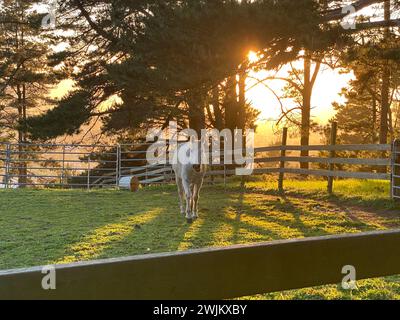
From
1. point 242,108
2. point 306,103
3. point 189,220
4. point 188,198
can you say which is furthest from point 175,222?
point 306,103

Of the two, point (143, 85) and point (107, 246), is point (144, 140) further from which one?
point (107, 246)

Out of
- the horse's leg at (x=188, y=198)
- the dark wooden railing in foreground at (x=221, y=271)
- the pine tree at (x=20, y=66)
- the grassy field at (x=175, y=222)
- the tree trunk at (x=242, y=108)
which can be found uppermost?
the pine tree at (x=20, y=66)

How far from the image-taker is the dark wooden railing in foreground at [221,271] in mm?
1400

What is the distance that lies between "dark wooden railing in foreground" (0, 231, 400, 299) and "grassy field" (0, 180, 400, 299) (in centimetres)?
236

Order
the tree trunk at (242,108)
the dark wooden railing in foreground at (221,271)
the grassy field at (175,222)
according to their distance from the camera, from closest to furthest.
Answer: the dark wooden railing in foreground at (221,271) → the grassy field at (175,222) → the tree trunk at (242,108)

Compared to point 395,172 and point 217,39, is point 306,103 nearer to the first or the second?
point 395,172

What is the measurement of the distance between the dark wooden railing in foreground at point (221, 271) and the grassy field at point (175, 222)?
2359mm

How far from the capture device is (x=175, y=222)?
841 centimetres

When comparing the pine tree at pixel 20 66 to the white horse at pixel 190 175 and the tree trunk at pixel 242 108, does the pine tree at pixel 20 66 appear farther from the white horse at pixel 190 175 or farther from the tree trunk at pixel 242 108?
the white horse at pixel 190 175

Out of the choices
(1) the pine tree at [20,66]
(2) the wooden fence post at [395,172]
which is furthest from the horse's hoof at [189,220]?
(1) the pine tree at [20,66]

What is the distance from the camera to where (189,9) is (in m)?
8.98

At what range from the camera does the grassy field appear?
18.9ft
